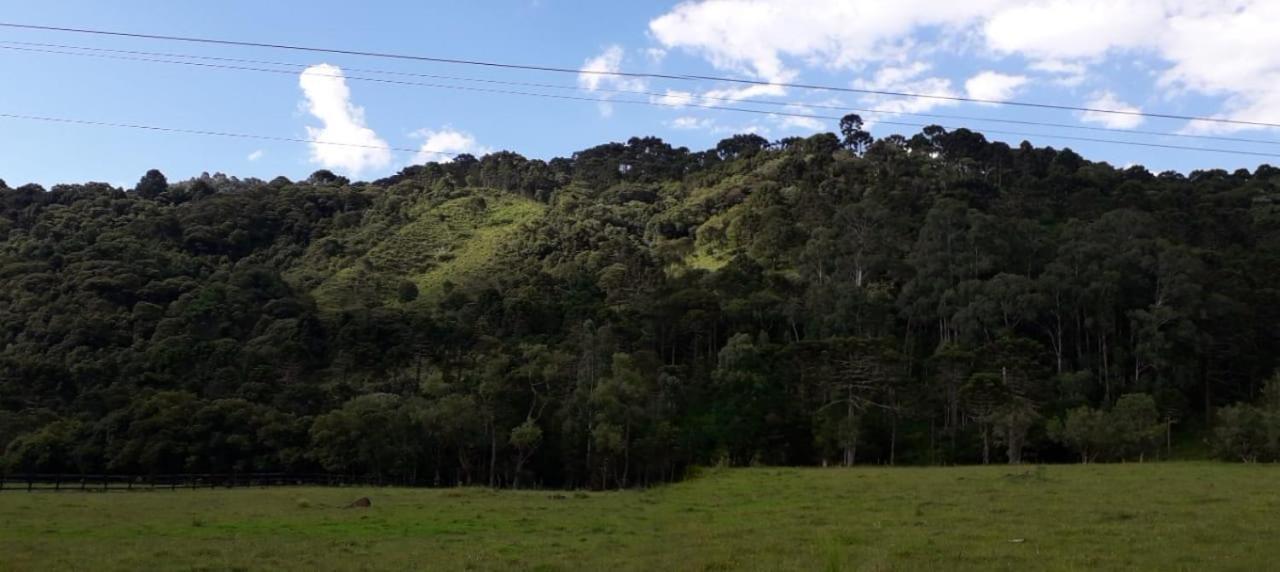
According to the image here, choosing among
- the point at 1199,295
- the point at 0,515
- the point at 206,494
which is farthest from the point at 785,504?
the point at 1199,295

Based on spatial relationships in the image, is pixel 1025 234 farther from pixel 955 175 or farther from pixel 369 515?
pixel 369 515

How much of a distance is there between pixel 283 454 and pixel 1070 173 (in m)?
104

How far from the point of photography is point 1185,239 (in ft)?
289

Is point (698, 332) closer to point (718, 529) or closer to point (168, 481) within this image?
point (168, 481)

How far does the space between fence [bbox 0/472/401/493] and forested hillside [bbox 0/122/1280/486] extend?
246 cm

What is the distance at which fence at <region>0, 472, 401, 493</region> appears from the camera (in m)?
44.7

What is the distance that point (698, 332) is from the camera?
81500mm

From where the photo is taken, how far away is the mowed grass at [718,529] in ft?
56.6

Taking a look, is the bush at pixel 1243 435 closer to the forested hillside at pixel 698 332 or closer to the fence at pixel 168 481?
the forested hillside at pixel 698 332

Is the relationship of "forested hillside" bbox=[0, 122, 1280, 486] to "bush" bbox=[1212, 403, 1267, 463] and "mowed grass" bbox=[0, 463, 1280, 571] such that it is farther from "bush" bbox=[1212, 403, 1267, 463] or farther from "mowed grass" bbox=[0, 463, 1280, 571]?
"mowed grass" bbox=[0, 463, 1280, 571]

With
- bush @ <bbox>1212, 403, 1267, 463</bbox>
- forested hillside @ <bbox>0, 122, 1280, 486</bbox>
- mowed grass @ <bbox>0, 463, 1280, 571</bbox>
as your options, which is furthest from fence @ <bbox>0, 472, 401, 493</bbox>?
bush @ <bbox>1212, 403, 1267, 463</bbox>

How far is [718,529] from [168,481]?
41.5 metres

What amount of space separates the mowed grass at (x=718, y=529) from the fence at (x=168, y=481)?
820 centimetres

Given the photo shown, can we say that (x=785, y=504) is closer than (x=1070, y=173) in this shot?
Yes
